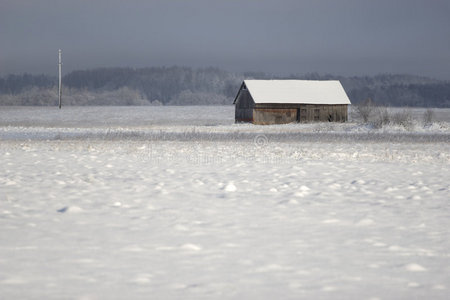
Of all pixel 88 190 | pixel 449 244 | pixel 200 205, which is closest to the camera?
pixel 449 244

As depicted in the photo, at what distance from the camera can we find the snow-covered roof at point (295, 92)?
54.5m

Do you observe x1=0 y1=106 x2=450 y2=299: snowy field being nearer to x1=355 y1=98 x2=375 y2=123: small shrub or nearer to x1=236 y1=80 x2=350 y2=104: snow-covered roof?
x1=355 y1=98 x2=375 y2=123: small shrub

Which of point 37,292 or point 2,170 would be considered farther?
point 2,170

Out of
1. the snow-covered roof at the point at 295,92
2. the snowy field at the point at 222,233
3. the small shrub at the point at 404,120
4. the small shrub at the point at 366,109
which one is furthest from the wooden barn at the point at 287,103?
the snowy field at the point at 222,233

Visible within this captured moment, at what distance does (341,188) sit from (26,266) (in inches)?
261

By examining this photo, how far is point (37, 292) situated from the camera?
4.82 metres

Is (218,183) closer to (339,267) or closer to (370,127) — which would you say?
(339,267)

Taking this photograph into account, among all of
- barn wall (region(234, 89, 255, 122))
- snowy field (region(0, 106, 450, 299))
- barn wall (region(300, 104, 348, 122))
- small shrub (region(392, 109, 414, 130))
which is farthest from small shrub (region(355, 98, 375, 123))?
snowy field (region(0, 106, 450, 299))

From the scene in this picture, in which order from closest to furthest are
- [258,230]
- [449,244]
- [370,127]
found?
1. [449,244]
2. [258,230]
3. [370,127]

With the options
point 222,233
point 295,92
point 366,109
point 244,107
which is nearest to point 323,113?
point 295,92

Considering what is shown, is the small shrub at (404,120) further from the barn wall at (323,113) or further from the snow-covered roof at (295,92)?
the snow-covered roof at (295,92)

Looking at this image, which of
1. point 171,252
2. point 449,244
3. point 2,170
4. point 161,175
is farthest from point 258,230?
point 2,170

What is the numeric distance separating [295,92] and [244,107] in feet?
17.6

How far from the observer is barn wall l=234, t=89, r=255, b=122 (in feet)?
180
